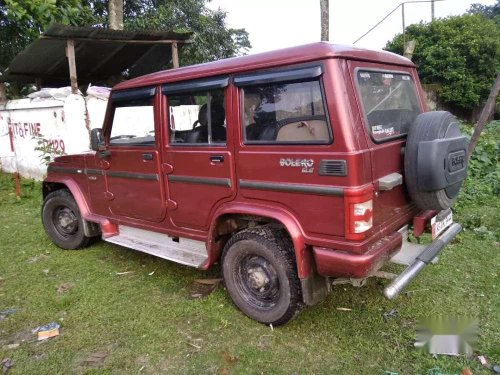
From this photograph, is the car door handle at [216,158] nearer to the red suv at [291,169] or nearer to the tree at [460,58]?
the red suv at [291,169]

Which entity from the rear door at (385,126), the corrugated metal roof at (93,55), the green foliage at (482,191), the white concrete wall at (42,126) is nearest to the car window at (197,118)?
the rear door at (385,126)

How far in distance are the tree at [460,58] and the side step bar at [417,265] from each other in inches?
531

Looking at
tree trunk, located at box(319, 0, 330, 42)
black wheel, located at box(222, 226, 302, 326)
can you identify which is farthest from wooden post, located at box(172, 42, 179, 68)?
black wheel, located at box(222, 226, 302, 326)

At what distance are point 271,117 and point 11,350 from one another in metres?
2.64

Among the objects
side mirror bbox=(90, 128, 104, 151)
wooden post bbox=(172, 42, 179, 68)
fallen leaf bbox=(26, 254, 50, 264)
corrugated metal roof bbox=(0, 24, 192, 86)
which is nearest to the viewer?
side mirror bbox=(90, 128, 104, 151)

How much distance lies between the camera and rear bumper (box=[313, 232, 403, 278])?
259 centimetres

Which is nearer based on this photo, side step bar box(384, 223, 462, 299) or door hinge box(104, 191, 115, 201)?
side step bar box(384, 223, 462, 299)

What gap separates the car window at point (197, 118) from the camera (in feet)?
10.6

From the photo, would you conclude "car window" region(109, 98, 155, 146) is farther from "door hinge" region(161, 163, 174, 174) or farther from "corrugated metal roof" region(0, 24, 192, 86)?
"corrugated metal roof" region(0, 24, 192, 86)

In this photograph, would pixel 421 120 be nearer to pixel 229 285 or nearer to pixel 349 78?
pixel 349 78

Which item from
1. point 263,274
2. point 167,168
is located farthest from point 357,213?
point 167,168

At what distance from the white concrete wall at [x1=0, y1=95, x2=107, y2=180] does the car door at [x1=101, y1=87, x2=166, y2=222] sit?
449cm

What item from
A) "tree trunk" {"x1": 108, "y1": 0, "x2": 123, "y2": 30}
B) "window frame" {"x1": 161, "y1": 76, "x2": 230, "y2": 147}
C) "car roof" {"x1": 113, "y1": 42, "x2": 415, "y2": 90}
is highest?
"tree trunk" {"x1": 108, "y1": 0, "x2": 123, "y2": 30}

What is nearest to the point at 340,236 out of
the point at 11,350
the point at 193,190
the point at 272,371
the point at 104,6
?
the point at 272,371
